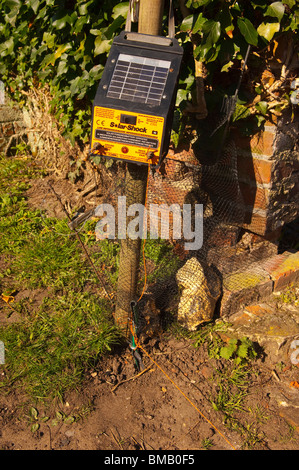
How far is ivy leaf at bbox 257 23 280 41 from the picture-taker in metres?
2.43

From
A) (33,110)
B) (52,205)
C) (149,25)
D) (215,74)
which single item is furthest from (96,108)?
(33,110)

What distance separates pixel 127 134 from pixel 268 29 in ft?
3.89

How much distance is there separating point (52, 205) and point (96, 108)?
219 cm

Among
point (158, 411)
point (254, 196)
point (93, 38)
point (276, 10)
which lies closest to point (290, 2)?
point (276, 10)

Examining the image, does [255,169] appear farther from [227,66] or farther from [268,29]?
[268,29]

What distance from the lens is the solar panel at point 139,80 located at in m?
1.89

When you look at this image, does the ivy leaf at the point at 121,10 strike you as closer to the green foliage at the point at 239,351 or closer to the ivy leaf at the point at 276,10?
the ivy leaf at the point at 276,10

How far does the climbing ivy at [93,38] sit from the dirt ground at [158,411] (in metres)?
1.58

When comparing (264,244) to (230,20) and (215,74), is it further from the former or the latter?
(230,20)

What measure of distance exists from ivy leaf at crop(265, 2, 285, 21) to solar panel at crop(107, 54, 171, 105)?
87 cm

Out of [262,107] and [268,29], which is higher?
[268,29]

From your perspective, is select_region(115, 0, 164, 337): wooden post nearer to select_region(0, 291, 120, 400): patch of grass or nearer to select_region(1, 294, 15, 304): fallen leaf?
select_region(0, 291, 120, 400): patch of grass

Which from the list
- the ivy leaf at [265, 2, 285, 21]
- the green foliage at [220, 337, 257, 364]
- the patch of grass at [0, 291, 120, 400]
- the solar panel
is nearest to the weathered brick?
the green foliage at [220, 337, 257, 364]

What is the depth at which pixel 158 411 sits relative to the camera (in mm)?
2391
